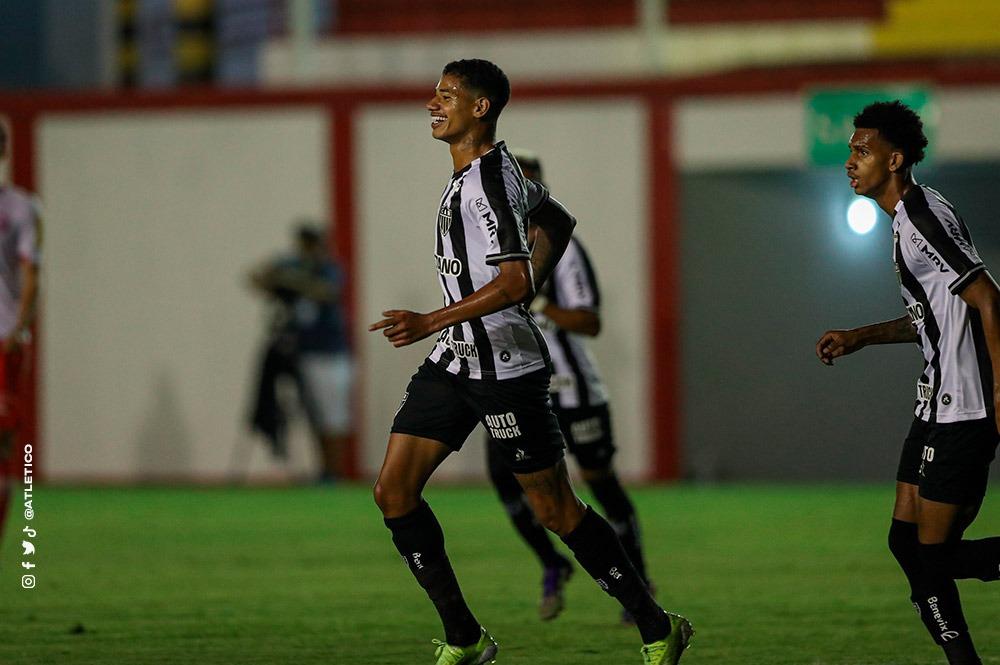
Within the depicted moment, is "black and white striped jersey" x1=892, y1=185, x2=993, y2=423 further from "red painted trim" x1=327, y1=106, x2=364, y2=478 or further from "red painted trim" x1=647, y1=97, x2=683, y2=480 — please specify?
"red painted trim" x1=327, y1=106, x2=364, y2=478

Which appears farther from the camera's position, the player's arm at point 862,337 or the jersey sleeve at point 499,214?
the player's arm at point 862,337

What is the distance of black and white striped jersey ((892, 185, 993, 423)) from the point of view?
221 inches

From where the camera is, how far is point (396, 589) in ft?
29.3

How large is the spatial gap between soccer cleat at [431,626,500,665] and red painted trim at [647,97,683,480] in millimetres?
10056

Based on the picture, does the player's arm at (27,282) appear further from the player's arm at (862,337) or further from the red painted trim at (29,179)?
the red painted trim at (29,179)

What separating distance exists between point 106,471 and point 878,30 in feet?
33.2

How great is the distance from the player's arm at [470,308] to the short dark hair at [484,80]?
2.17 feet

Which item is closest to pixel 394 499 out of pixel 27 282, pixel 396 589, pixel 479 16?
pixel 396 589

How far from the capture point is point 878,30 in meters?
19.8

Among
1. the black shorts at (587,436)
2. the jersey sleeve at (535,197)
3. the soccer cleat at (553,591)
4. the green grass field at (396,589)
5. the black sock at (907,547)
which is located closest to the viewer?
the black sock at (907,547)

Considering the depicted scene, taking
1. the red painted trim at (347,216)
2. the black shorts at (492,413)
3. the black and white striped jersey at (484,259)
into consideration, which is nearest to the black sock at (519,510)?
the black shorts at (492,413)

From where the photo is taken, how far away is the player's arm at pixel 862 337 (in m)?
6.14

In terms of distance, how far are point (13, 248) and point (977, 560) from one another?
5.28 m

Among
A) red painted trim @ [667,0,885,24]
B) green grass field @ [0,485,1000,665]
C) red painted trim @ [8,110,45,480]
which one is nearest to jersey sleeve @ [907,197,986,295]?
green grass field @ [0,485,1000,665]
